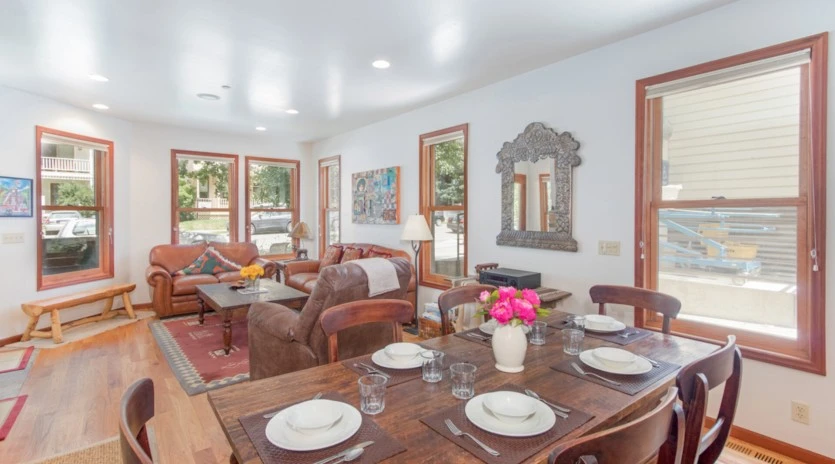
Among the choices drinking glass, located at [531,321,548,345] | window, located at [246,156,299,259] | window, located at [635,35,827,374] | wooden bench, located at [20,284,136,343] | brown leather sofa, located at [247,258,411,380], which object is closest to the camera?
drinking glass, located at [531,321,548,345]

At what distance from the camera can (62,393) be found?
3.08m

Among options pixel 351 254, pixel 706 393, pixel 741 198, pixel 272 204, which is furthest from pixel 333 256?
pixel 706 393

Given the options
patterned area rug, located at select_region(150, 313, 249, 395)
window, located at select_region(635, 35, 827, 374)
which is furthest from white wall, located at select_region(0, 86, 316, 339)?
window, located at select_region(635, 35, 827, 374)

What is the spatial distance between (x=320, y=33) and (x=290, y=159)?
4540mm

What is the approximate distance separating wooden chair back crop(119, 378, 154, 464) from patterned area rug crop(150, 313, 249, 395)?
7.77ft

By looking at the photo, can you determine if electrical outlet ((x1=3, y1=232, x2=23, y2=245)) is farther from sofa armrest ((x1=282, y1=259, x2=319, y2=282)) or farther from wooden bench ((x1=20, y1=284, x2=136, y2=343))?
sofa armrest ((x1=282, y1=259, x2=319, y2=282))

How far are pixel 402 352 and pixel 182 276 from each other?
4896mm

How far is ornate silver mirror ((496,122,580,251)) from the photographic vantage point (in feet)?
11.0

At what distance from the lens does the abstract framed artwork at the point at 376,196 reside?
535cm

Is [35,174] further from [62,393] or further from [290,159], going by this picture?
[290,159]

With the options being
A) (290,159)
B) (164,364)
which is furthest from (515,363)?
(290,159)

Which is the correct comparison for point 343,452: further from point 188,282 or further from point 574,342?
point 188,282

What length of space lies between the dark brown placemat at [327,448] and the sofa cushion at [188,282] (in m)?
4.73

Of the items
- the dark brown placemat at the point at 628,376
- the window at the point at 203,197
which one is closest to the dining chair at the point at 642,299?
the dark brown placemat at the point at 628,376
